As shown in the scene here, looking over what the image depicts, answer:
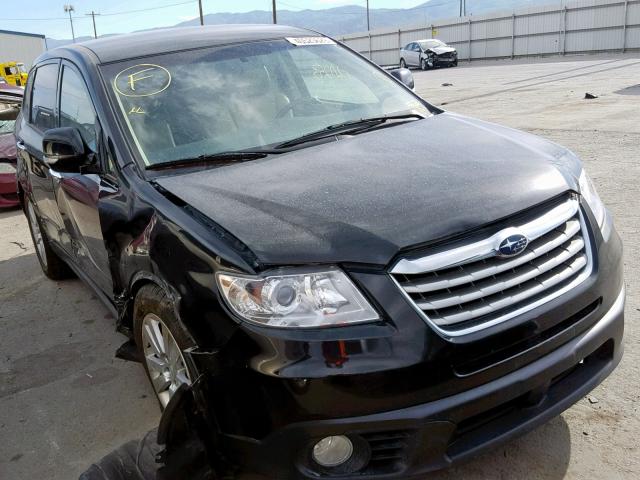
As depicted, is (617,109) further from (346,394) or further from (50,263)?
(346,394)

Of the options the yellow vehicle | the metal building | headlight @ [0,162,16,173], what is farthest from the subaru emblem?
the metal building

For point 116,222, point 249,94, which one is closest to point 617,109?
point 249,94

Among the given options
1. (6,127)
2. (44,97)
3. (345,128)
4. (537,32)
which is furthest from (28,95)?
(537,32)

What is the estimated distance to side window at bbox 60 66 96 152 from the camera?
3.25 m

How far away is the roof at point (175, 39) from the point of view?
11.2ft

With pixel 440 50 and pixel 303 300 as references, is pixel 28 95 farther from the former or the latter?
pixel 440 50

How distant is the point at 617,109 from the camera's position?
1151cm

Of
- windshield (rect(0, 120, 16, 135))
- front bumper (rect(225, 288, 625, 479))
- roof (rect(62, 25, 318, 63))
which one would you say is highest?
roof (rect(62, 25, 318, 63))

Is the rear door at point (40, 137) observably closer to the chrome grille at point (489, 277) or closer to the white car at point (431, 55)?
the chrome grille at point (489, 277)

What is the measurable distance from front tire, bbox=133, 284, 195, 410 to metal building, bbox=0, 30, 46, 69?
7013 centimetres

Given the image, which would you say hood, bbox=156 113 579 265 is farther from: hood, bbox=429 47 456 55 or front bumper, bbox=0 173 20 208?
hood, bbox=429 47 456 55

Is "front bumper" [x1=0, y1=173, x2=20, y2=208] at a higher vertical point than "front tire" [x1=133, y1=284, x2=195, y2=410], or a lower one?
lower

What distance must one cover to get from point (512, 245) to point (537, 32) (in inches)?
1508

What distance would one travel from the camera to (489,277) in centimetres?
210
